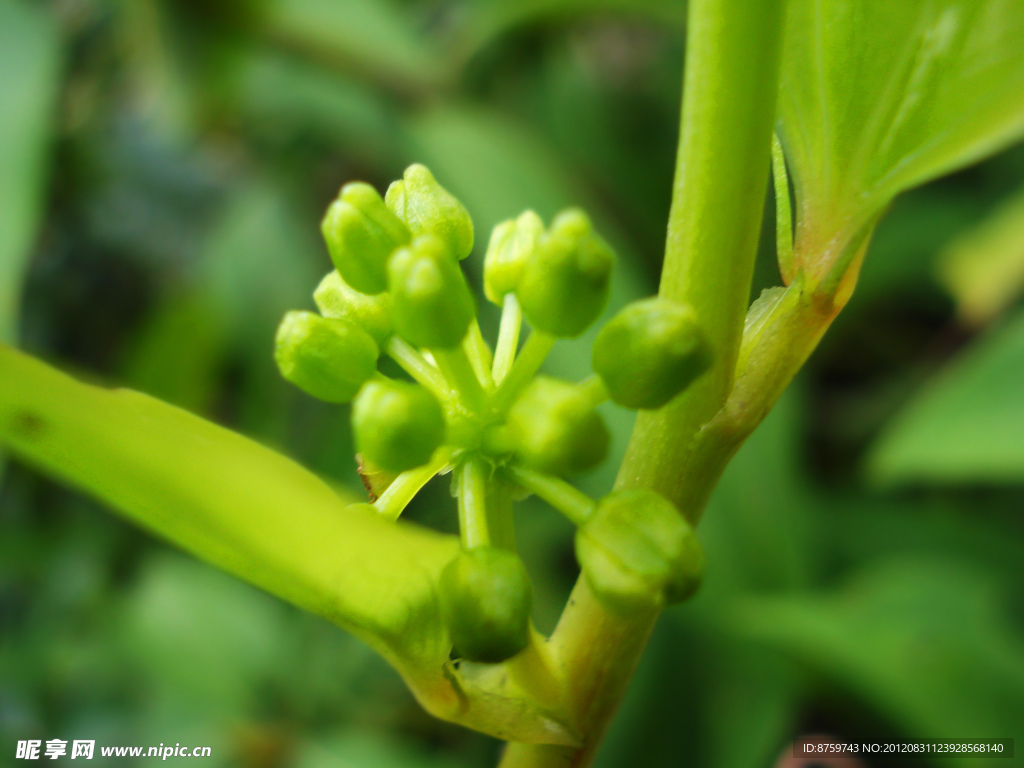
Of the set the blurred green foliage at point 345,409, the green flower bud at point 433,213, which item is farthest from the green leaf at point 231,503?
the blurred green foliage at point 345,409

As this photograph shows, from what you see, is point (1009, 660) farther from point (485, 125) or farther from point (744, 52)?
point (485, 125)

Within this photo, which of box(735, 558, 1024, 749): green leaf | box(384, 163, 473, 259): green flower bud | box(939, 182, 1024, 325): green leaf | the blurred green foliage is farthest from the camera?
box(939, 182, 1024, 325): green leaf

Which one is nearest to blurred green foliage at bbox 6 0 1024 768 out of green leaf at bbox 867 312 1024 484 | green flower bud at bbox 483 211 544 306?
green leaf at bbox 867 312 1024 484

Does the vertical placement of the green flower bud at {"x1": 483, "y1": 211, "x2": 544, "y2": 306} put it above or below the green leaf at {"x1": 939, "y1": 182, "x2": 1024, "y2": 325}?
below

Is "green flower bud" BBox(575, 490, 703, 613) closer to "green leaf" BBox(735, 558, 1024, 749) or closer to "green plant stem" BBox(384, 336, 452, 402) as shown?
"green plant stem" BBox(384, 336, 452, 402)

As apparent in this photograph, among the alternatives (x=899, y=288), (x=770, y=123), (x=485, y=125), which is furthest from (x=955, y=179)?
(x=770, y=123)

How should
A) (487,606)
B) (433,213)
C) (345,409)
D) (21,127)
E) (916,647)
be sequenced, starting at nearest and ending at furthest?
(487,606), (433,213), (916,647), (21,127), (345,409)

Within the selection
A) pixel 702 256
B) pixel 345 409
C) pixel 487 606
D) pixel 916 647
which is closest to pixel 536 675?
pixel 487 606

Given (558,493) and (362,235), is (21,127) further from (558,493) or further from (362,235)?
(558,493)
